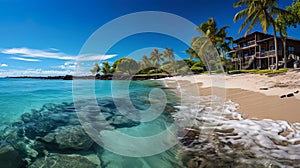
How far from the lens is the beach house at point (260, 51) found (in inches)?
967

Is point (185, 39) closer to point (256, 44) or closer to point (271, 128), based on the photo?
point (271, 128)

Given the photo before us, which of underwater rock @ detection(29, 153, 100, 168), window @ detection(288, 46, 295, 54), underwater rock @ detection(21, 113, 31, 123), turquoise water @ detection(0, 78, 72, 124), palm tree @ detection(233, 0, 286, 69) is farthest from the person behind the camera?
window @ detection(288, 46, 295, 54)

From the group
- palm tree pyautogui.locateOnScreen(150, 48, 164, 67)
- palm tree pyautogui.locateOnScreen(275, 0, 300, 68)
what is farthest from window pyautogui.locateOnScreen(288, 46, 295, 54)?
palm tree pyautogui.locateOnScreen(150, 48, 164, 67)

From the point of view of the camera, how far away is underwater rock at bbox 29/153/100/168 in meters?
2.67

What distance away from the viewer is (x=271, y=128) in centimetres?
386

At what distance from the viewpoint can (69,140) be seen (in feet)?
11.9

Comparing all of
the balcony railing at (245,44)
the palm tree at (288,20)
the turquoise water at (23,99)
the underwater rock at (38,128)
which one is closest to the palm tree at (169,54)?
the balcony railing at (245,44)

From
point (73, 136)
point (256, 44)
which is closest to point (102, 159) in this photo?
point (73, 136)

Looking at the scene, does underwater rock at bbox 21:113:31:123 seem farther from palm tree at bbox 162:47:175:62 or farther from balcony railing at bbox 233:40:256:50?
palm tree at bbox 162:47:175:62

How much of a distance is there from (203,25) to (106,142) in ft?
90.0

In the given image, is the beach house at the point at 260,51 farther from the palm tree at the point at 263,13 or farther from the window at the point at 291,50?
the palm tree at the point at 263,13

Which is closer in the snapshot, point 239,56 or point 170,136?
point 170,136

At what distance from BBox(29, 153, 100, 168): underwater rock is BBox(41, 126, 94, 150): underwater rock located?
0.35 metres

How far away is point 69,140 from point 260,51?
31381mm
